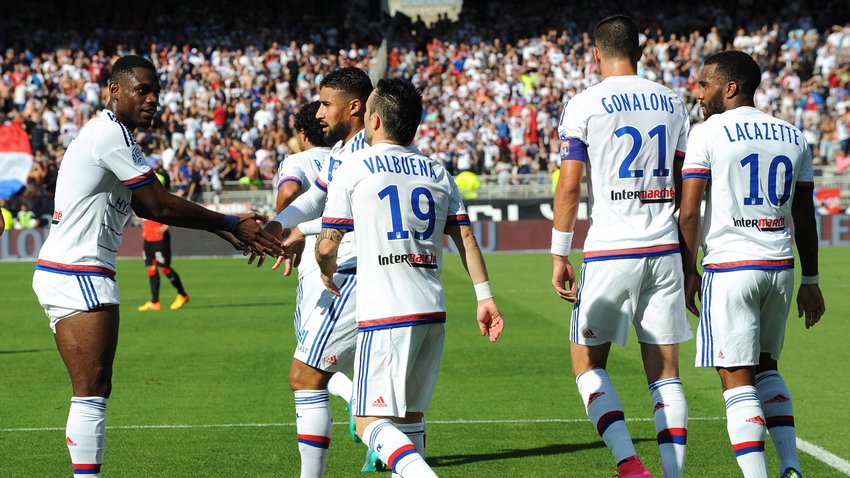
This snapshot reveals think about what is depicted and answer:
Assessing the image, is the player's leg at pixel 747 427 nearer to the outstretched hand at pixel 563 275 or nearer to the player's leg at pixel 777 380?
the player's leg at pixel 777 380

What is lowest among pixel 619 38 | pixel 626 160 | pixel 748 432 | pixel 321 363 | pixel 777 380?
pixel 748 432

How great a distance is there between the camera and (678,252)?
19.4ft

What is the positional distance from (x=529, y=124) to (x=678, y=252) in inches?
1106

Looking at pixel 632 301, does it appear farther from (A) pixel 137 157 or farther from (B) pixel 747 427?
(A) pixel 137 157

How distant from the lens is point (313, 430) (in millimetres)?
6164

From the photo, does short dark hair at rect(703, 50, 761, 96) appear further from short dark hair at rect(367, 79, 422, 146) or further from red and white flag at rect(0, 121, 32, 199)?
red and white flag at rect(0, 121, 32, 199)

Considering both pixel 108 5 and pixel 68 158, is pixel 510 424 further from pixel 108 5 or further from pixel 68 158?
pixel 108 5

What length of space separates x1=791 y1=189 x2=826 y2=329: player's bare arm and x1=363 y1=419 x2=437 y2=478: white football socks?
230 cm

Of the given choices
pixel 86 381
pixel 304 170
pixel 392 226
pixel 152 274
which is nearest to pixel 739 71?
pixel 392 226

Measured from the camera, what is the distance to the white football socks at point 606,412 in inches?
224

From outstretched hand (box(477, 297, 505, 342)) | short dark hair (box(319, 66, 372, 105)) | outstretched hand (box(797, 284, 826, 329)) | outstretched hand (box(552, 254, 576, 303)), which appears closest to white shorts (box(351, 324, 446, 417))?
outstretched hand (box(477, 297, 505, 342))

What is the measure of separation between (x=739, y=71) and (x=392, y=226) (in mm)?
2045

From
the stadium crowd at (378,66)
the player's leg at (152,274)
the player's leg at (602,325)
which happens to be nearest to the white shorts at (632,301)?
the player's leg at (602,325)

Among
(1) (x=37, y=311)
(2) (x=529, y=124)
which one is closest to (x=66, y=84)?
(2) (x=529, y=124)
